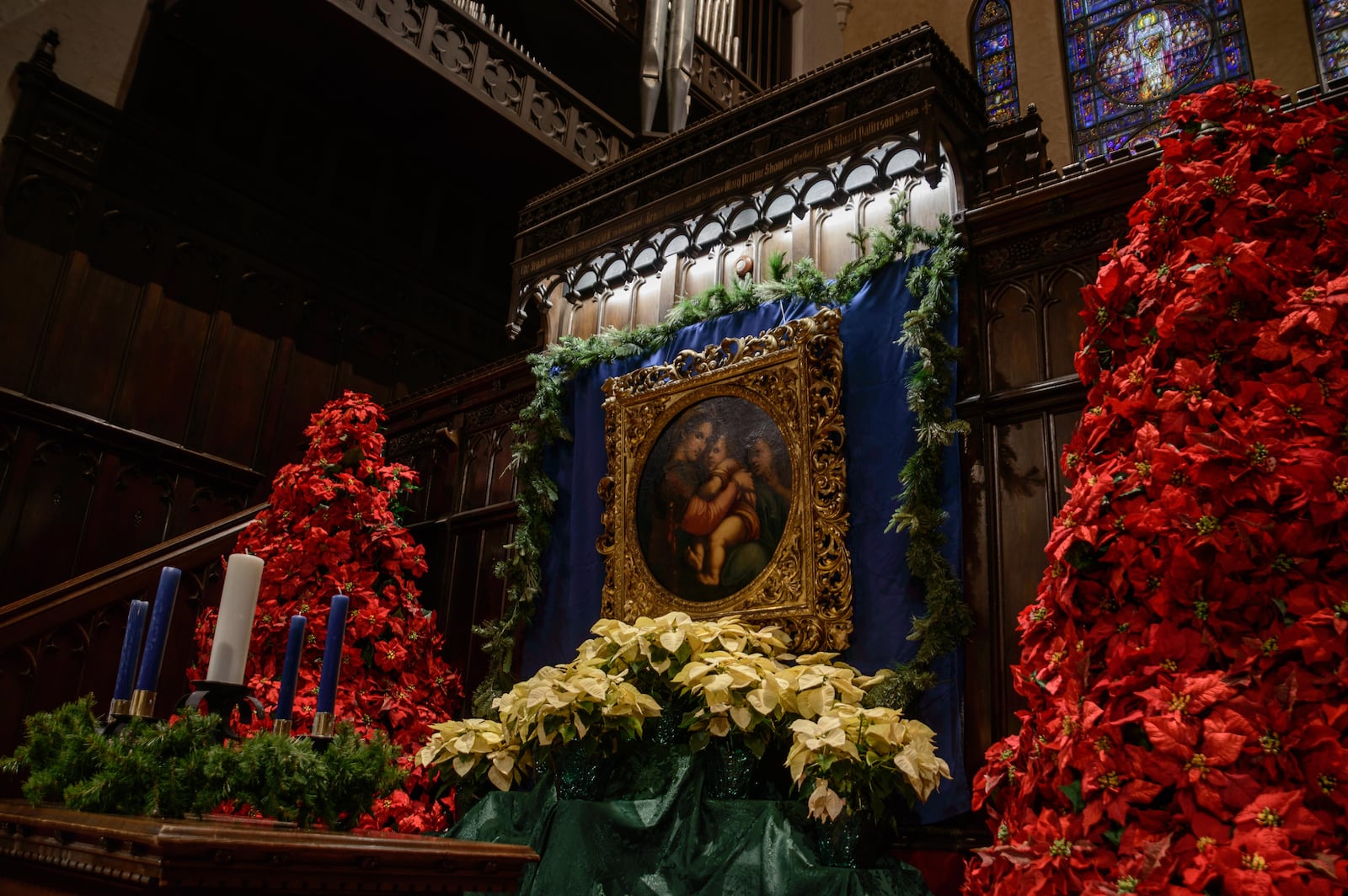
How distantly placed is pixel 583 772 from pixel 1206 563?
2.11 metres

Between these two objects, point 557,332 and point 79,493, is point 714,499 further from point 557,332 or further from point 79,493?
point 79,493

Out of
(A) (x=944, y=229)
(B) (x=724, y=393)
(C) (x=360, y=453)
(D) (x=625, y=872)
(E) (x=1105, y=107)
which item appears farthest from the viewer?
(E) (x=1105, y=107)

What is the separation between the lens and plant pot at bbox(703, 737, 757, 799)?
3.34 meters

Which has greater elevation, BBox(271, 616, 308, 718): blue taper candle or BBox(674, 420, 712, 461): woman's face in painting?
BBox(674, 420, 712, 461): woman's face in painting

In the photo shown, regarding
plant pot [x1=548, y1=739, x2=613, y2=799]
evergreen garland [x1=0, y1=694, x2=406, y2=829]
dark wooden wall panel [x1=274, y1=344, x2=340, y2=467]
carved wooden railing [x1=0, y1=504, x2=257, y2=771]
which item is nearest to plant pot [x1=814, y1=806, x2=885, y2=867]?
plant pot [x1=548, y1=739, x2=613, y2=799]

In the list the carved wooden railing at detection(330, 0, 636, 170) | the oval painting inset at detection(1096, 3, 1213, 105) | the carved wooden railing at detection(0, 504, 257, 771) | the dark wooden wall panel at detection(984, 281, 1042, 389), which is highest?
the oval painting inset at detection(1096, 3, 1213, 105)

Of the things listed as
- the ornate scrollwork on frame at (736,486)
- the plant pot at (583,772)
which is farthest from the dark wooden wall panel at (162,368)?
the plant pot at (583,772)

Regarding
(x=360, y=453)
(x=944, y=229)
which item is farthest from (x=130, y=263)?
(x=944, y=229)

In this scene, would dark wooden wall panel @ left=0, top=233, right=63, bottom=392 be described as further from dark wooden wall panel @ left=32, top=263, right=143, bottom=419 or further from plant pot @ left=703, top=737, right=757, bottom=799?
plant pot @ left=703, top=737, right=757, bottom=799

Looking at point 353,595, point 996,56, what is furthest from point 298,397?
point 996,56

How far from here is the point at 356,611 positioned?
4914 mm

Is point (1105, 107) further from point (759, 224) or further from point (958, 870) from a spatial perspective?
point (958, 870)

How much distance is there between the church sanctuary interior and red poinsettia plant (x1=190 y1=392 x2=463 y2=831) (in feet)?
0.27

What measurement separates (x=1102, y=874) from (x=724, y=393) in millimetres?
2855
